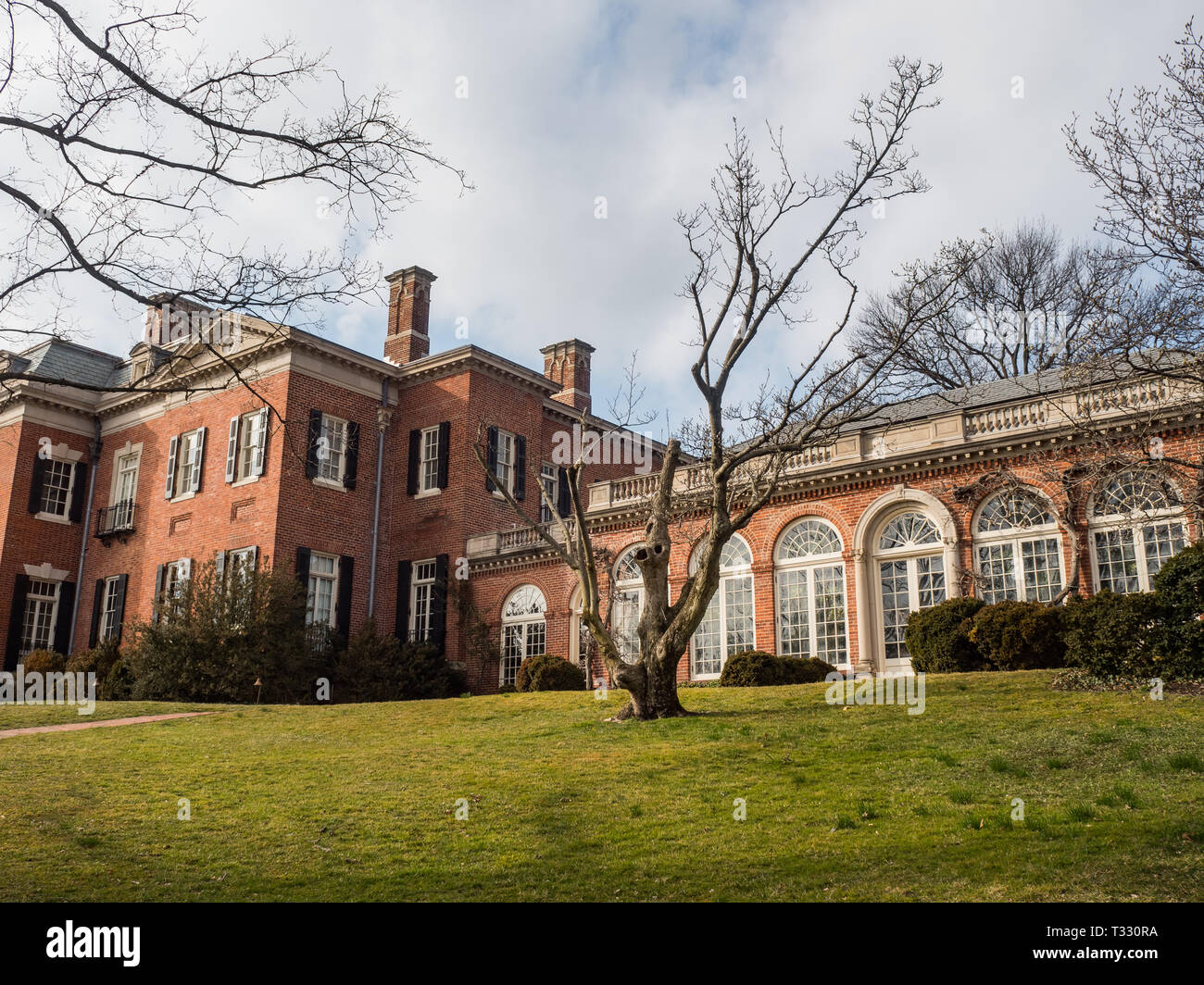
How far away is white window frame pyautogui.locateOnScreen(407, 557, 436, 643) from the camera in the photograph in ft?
90.5

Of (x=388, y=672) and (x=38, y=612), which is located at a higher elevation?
(x=38, y=612)

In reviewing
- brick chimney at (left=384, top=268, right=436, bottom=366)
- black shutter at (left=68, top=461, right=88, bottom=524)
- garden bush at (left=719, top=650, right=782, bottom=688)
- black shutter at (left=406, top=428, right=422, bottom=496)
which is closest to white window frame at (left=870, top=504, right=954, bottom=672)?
garden bush at (left=719, top=650, right=782, bottom=688)

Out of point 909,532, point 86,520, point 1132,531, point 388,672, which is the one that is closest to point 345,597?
point 388,672

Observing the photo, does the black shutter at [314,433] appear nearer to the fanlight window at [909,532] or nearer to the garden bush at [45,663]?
the garden bush at [45,663]

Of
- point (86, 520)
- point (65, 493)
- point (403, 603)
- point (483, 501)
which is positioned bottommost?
point (403, 603)

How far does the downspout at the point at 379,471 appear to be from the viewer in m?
27.9

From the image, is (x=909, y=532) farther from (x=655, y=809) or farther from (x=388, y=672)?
(x=655, y=809)

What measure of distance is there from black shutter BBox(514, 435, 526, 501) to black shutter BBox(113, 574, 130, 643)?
11.5m

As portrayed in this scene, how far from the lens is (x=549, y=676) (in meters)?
22.5

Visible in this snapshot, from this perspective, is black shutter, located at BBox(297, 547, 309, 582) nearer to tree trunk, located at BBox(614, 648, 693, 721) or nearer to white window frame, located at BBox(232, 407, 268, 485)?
white window frame, located at BBox(232, 407, 268, 485)

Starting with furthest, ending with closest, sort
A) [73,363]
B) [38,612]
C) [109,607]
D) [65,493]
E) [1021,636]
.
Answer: [73,363] < [65,493] < [38,612] < [109,607] < [1021,636]

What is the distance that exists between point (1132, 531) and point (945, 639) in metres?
3.79
